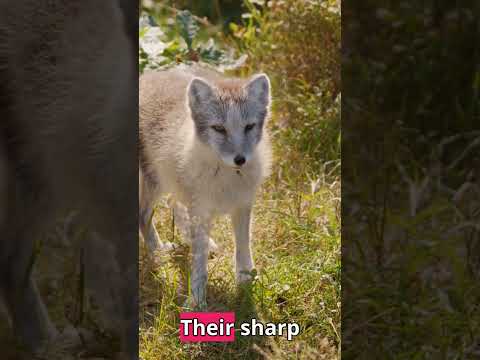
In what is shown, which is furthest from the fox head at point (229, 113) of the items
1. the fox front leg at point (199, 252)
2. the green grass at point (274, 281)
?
the green grass at point (274, 281)

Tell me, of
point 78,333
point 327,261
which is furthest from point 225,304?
point 78,333

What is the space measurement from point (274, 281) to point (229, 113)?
0.77 m

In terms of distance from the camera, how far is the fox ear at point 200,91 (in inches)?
122

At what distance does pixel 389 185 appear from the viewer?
2092 millimetres

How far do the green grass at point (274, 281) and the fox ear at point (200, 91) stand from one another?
77cm

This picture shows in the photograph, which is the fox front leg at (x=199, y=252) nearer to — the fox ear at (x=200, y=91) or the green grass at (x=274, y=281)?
the green grass at (x=274, y=281)

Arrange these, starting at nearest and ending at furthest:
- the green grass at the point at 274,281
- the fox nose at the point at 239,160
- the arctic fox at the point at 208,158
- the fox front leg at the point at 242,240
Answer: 1. the green grass at the point at 274,281
2. the fox nose at the point at 239,160
3. the arctic fox at the point at 208,158
4. the fox front leg at the point at 242,240

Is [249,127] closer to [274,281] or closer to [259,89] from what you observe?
[259,89]

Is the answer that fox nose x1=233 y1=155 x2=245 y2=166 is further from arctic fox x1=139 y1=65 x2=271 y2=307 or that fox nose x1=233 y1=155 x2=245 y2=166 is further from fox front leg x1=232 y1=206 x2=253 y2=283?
fox front leg x1=232 y1=206 x2=253 y2=283

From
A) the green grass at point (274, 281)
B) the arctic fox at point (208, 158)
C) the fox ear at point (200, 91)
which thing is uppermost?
the fox ear at point (200, 91)

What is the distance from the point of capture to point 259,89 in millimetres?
3182

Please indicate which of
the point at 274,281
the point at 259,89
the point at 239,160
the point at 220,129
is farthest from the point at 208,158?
the point at 274,281

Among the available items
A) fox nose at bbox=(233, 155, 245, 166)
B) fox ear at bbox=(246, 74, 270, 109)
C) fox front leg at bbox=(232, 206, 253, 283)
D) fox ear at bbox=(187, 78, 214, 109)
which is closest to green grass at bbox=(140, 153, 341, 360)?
fox front leg at bbox=(232, 206, 253, 283)

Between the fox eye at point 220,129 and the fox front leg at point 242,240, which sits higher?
the fox eye at point 220,129
